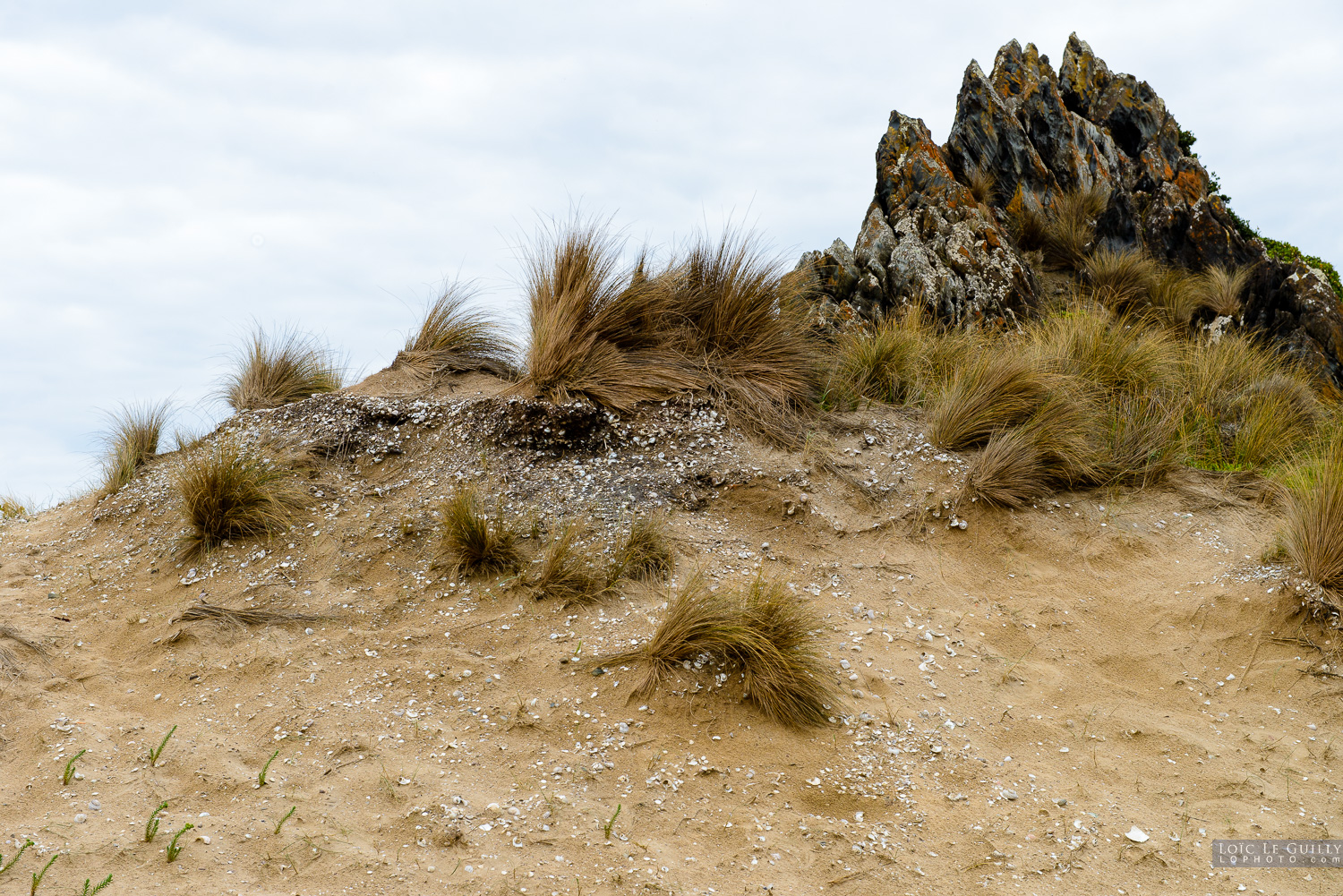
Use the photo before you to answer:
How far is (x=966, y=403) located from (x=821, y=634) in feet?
8.10

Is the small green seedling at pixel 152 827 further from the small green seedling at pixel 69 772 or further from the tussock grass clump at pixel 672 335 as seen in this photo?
the tussock grass clump at pixel 672 335

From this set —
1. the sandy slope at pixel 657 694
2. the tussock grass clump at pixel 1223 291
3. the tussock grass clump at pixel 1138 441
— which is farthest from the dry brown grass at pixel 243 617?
the tussock grass clump at pixel 1223 291

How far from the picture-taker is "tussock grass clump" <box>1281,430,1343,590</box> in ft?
15.3

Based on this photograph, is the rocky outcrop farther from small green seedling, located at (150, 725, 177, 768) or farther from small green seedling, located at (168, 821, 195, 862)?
small green seedling, located at (168, 821, 195, 862)

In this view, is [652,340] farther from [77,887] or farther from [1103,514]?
[77,887]

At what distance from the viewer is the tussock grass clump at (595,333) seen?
586 cm

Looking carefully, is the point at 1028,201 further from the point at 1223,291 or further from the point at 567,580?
the point at 567,580

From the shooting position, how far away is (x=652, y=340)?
6336mm

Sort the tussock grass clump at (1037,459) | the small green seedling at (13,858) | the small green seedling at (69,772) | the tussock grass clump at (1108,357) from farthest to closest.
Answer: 1. the tussock grass clump at (1108,357)
2. the tussock grass clump at (1037,459)
3. the small green seedling at (69,772)
4. the small green seedling at (13,858)

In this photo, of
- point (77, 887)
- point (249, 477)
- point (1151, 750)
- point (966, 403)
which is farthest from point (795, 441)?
point (77, 887)

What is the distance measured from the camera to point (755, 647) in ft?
13.1

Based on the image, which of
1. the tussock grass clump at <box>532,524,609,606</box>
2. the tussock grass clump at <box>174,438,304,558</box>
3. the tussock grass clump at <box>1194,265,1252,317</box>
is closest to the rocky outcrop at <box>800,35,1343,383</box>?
the tussock grass clump at <box>1194,265,1252,317</box>

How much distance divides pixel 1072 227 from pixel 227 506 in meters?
9.51

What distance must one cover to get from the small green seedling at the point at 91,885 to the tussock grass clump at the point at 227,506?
2729 mm
